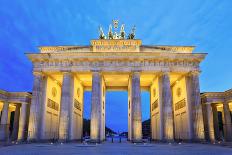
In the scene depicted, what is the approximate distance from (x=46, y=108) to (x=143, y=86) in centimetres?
2071

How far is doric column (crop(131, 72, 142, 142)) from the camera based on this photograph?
3328 centimetres

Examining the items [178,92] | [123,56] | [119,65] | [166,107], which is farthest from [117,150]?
[178,92]

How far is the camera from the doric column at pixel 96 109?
33.4 metres

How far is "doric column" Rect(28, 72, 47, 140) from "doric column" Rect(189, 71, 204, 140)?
77.7 feet

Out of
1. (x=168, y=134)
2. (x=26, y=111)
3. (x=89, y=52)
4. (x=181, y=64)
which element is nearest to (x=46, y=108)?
(x=26, y=111)

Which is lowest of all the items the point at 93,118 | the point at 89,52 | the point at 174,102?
the point at 93,118

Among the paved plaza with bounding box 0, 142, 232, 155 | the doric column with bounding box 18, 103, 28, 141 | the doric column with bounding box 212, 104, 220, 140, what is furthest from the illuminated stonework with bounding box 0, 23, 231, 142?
the paved plaza with bounding box 0, 142, 232, 155

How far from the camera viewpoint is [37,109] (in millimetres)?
34938

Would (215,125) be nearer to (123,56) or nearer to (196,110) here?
(196,110)

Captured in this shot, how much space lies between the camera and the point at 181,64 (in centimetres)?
3625

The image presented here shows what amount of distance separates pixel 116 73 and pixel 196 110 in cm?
1373

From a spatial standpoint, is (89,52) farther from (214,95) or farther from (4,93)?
(214,95)

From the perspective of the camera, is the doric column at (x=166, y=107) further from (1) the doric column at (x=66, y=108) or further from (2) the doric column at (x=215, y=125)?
(1) the doric column at (x=66, y=108)

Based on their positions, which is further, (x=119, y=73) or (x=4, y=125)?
(x=4, y=125)
